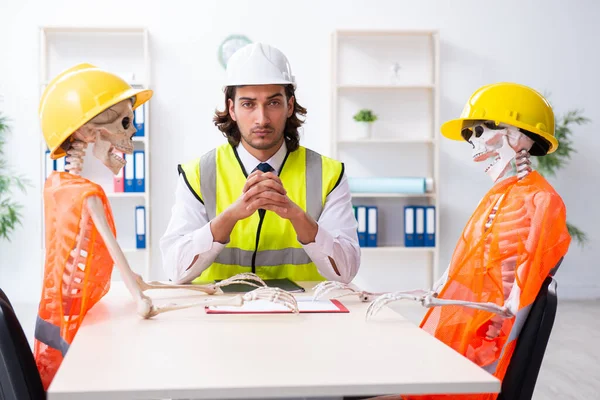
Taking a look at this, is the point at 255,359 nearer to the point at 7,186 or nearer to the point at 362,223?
the point at 362,223

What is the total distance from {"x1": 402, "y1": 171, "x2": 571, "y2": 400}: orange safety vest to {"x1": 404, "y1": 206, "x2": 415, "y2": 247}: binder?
3.14 meters

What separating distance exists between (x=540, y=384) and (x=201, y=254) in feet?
6.36

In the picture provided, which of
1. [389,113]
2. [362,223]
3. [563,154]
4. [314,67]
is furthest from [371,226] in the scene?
[563,154]

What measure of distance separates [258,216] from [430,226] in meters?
2.92

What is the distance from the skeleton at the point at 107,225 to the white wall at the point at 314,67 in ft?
11.1

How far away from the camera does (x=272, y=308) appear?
5.07ft

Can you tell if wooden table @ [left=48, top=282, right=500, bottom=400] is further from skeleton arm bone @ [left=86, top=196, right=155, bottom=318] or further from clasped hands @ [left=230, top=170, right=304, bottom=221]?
clasped hands @ [left=230, top=170, right=304, bottom=221]


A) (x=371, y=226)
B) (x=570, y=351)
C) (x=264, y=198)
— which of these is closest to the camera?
(x=264, y=198)

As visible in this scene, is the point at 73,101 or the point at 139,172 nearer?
the point at 73,101

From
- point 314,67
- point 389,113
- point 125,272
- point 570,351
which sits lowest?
point 570,351

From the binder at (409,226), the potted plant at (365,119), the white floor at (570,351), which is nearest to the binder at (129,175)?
the white floor at (570,351)

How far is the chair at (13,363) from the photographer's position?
4.07 ft

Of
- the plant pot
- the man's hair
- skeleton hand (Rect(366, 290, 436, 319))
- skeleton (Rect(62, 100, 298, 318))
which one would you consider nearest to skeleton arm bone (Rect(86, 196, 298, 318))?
skeleton (Rect(62, 100, 298, 318))

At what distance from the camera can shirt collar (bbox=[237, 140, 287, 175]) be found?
2.33 m
